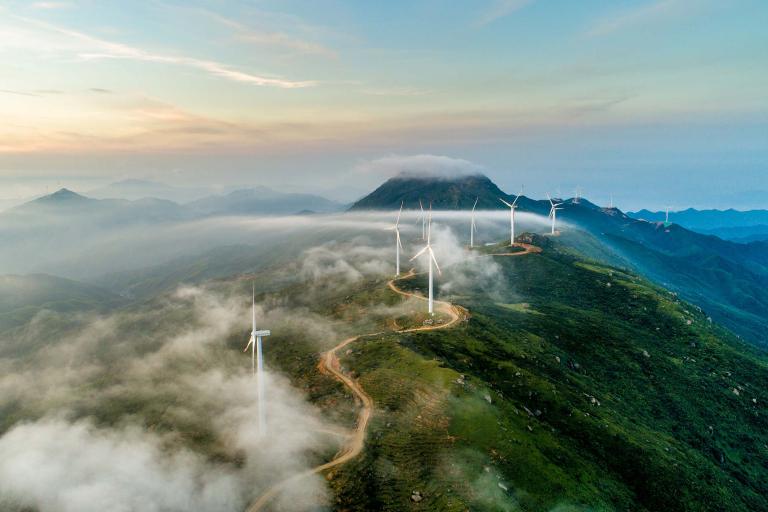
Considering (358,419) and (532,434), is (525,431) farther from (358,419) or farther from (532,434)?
(358,419)

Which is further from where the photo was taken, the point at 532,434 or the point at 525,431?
the point at 532,434

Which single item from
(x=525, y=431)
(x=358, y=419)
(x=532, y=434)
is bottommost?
(x=358, y=419)

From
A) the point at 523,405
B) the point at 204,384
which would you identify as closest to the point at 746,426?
the point at 523,405

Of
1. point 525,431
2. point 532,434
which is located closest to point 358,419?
point 525,431

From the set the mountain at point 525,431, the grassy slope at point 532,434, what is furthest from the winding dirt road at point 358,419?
the grassy slope at point 532,434

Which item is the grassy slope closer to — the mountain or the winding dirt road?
the mountain

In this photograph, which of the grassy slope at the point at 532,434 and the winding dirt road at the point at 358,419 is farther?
the winding dirt road at the point at 358,419

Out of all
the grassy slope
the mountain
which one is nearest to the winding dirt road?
the mountain

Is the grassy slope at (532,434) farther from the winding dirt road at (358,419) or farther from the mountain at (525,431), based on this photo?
the winding dirt road at (358,419)

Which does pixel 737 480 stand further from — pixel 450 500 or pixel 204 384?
pixel 204 384
